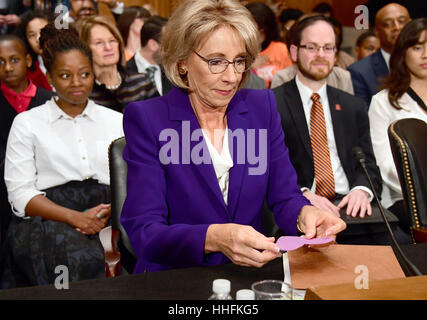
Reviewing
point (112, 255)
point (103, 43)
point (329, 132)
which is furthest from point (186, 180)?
point (103, 43)

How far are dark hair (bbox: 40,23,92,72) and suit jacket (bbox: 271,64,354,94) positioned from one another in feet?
4.79

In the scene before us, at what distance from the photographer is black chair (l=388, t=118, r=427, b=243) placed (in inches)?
70.4

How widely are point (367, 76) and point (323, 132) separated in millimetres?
1292

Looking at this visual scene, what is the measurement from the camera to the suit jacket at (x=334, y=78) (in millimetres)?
3561

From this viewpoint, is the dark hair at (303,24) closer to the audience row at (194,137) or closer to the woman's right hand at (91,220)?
the audience row at (194,137)

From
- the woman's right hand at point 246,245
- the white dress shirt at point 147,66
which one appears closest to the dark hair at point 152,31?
the white dress shirt at point 147,66

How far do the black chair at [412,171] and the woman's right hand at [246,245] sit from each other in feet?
2.59

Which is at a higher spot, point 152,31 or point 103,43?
point 152,31

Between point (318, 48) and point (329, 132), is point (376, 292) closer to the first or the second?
point (329, 132)

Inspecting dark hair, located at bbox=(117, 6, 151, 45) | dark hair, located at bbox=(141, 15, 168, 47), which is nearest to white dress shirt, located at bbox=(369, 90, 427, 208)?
dark hair, located at bbox=(141, 15, 168, 47)

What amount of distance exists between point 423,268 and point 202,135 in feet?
2.42

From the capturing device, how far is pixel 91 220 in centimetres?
231
